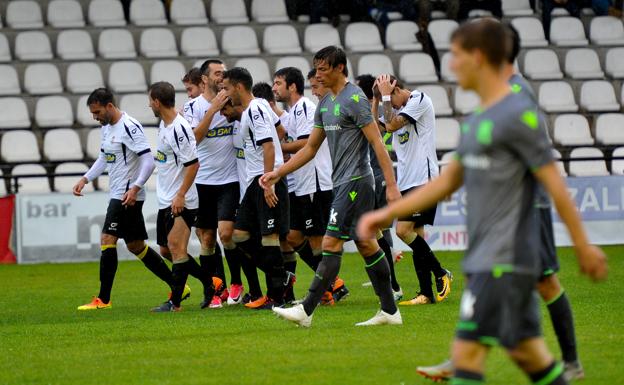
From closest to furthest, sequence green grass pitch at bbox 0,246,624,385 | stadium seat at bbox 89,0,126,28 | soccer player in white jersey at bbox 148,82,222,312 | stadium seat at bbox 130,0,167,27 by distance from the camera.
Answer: green grass pitch at bbox 0,246,624,385, soccer player in white jersey at bbox 148,82,222,312, stadium seat at bbox 89,0,126,28, stadium seat at bbox 130,0,167,27

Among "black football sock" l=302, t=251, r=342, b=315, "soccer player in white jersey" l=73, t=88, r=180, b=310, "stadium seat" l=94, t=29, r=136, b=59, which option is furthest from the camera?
"stadium seat" l=94, t=29, r=136, b=59

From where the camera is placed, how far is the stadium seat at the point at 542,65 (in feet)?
80.7

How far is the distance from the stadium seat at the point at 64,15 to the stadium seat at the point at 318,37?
A: 4.56 metres

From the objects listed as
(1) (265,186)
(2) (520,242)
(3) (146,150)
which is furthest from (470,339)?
(3) (146,150)

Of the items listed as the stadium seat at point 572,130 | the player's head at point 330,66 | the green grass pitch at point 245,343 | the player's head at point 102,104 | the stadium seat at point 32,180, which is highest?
the player's head at point 330,66

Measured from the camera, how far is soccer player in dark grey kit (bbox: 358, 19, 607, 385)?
505 cm

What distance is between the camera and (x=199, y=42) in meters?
23.7

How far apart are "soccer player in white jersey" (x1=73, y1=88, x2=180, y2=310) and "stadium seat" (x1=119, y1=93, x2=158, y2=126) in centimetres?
897

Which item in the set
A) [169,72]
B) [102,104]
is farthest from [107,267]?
[169,72]

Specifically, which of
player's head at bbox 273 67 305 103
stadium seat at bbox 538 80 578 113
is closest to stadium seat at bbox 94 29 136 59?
stadium seat at bbox 538 80 578 113

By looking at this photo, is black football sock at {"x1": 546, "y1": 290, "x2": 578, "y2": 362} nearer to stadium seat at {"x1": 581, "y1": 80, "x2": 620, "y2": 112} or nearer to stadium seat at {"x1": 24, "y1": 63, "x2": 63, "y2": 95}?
stadium seat at {"x1": 24, "y1": 63, "x2": 63, "y2": 95}

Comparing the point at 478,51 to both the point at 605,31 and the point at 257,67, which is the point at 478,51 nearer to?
the point at 257,67

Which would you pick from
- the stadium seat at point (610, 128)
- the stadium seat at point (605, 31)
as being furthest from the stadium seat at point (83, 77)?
the stadium seat at point (605, 31)

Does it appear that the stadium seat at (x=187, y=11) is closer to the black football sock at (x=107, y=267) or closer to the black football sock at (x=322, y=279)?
the black football sock at (x=107, y=267)
